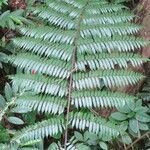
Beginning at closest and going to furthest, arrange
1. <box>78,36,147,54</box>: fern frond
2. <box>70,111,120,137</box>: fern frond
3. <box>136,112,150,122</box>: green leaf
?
<box>70,111,120,137</box>: fern frond
<box>136,112,150,122</box>: green leaf
<box>78,36,147,54</box>: fern frond

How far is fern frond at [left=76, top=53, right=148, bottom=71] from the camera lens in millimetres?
3105

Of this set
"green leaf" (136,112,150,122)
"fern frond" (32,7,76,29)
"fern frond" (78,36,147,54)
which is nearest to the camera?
"green leaf" (136,112,150,122)

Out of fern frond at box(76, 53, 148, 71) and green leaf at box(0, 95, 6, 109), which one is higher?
fern frond at box(76, 53, 148, 71)

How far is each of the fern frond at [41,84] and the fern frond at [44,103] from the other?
0.05 meters

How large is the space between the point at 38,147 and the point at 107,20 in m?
1.21

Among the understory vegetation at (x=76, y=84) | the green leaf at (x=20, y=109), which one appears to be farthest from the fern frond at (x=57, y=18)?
the green leaf at (x=20, y=109)

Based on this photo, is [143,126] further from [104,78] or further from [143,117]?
[104,78]

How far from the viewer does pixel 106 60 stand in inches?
123

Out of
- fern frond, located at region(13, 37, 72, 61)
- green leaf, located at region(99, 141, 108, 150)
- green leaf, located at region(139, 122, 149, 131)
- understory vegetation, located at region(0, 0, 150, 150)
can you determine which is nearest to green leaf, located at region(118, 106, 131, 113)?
understory vegetation, located at region(0, 0, 150, 150)

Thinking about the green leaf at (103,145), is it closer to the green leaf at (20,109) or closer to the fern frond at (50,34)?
the green leaf at (20,109)

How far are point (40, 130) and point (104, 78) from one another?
639 millimetres

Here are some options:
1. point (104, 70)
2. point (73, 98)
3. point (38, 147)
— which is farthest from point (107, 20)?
point (38, 147)

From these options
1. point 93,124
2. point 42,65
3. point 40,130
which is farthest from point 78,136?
point 42,65

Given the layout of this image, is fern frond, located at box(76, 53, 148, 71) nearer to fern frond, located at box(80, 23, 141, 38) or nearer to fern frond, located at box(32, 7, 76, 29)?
fern frond, located at box(80, 23, 141, 38)
